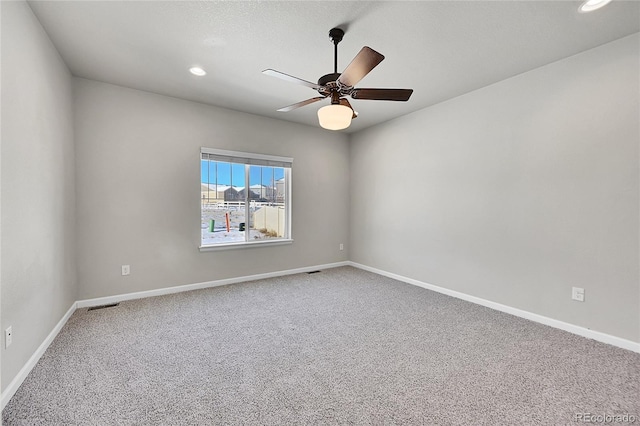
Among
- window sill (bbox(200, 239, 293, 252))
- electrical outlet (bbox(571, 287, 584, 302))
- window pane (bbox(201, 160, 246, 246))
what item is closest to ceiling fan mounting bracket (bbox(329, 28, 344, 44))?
window pane (bbox(201, 160, 246, 246))

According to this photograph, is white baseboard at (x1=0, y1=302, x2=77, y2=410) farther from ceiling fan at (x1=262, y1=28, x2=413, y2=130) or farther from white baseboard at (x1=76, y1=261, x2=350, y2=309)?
ceiling fan at (x1=262, y1=28, x2=413, y2=130)

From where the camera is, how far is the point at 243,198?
427 centimetres

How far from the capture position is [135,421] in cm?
148

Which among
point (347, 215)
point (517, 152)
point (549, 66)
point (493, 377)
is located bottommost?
point (493, 377)

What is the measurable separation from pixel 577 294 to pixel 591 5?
2.36 meters

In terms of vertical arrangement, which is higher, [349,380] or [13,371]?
[13,371]

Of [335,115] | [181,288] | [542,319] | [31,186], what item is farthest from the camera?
[181,288]

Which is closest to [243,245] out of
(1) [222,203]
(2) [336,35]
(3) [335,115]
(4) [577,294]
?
(1) [222,203]

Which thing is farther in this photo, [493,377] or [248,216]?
[248,216]

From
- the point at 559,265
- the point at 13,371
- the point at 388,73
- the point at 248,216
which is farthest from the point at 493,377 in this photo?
the point at 248,216

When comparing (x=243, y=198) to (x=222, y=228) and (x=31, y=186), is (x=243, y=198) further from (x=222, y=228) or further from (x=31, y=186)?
(x=31, y=186)

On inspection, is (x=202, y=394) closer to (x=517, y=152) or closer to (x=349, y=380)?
(x=349, y=380)

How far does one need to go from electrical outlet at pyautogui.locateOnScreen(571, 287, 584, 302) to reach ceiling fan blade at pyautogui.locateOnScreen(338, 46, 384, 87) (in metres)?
2.75

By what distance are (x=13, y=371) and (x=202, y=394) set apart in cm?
120
